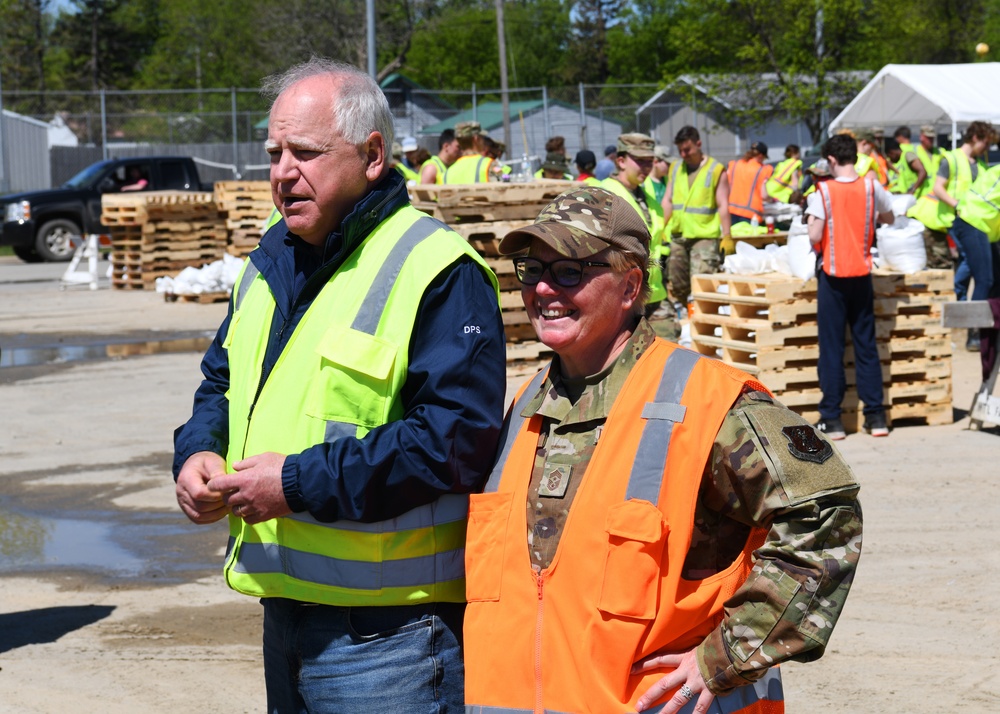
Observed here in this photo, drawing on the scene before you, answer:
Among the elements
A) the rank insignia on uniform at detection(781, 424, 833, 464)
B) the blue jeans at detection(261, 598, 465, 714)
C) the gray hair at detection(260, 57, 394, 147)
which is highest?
the gray hair at detection(260, 57, 394, 147)

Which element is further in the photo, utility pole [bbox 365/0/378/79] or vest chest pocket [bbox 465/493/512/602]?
utility pole [bbox 365/0/378/79]

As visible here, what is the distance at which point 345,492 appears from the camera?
2.46 meters

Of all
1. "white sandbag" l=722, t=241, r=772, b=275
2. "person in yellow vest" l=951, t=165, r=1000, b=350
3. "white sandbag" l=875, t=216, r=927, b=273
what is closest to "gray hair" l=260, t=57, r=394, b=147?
"white sandbag" l=722, t=241, r=772, b=275

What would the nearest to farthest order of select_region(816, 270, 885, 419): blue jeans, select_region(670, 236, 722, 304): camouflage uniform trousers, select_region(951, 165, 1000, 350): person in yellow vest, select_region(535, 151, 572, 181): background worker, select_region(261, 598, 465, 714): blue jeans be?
1. select_region(261, 598, 465, 714): blue jeans
2. select_region(816, 270, 885, 419): blue jeans
3. select_region(951, 165, 1000, 350): person in yellow vest
4. select_region(670, 236, 722, 304): camouflage uniform trousers
5. select_region(535, 151, 572, 181): background worker

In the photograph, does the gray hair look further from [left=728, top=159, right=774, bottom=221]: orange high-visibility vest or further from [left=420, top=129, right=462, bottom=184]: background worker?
[left=728, top=159, right=774, bottom=221]: orange high-visibility vest

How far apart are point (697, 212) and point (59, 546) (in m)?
6.86

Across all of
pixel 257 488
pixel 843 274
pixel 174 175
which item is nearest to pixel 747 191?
pixel 843 274

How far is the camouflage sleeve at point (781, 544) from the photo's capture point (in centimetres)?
218

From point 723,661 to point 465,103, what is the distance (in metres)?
39.7

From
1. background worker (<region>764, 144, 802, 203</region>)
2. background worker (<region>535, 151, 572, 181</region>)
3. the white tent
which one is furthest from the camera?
the white tent

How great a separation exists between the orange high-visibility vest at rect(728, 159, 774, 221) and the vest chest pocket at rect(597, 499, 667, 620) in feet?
45.5

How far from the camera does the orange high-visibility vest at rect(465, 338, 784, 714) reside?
7.21 feet

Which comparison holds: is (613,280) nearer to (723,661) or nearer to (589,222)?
(589,222)

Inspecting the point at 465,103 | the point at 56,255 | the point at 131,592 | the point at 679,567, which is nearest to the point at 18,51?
the point at 465,103
